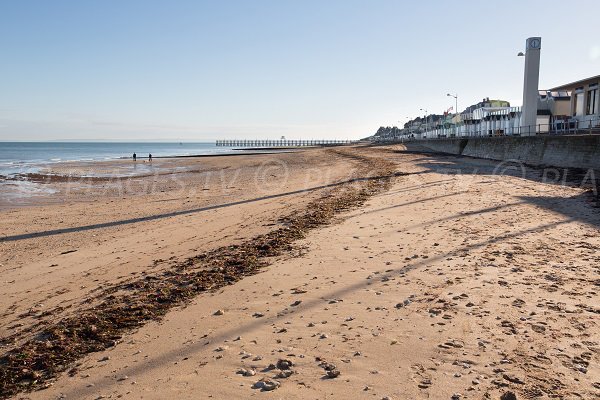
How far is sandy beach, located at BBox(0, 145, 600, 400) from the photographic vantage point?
10.4 feet

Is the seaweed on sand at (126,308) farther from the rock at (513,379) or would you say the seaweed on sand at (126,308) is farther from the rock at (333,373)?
the rock at (513,379)

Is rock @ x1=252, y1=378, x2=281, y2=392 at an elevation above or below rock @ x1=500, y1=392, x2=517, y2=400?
below

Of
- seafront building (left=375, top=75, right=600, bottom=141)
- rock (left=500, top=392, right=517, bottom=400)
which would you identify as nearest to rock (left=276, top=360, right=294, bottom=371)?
rock (left=500, top=392, right=517, bottom=400)

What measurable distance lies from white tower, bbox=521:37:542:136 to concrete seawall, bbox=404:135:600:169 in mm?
2927

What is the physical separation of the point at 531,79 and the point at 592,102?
4098 mm

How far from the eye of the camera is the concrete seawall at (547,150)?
1747 centimetres

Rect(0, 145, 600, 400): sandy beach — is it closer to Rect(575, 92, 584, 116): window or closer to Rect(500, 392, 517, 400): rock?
Rect(500, 392, 517, 400): rock

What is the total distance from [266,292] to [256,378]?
6.27ft

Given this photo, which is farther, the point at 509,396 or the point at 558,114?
the point at 558,114

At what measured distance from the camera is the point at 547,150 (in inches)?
837

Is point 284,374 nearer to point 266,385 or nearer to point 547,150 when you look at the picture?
point 266,385

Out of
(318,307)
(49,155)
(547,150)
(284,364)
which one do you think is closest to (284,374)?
(284,364)

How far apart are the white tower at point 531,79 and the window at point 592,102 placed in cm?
321

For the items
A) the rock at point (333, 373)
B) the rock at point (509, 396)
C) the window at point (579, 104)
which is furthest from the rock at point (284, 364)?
the window at point (579, 104)
